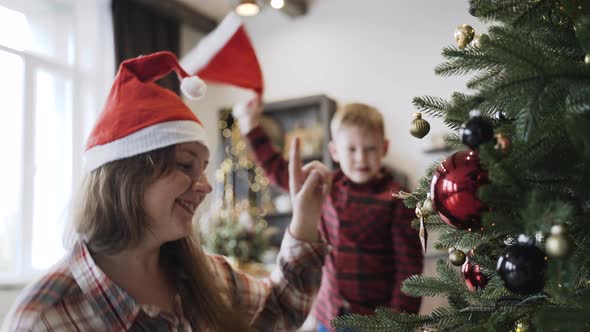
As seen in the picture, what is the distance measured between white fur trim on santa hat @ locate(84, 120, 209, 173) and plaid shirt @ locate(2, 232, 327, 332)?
198mm

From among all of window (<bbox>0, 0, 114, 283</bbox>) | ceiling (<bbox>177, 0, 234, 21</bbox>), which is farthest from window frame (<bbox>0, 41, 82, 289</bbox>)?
ceiling (<bbox>177, 0, 234, 21</bbox>)

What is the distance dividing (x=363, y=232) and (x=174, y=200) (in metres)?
0.88

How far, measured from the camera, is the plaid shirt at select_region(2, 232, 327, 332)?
1005mm

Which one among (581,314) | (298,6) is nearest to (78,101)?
(298,6)

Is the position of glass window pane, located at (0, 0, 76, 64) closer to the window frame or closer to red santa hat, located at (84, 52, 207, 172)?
the window frame

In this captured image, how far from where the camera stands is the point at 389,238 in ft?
6.20

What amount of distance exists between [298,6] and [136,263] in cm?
310

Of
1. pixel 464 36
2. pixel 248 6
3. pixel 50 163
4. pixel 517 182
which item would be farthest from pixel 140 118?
pixel 50 163

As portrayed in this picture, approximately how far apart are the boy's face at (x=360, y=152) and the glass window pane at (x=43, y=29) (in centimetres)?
175

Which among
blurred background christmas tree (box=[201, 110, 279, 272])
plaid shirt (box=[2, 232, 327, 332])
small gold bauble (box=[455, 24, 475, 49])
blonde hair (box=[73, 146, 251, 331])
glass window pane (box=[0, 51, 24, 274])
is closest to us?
small gold bauble (box=[455, 24, 475, 49])

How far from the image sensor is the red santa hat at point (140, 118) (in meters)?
1.19

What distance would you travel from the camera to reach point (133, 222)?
115 centimetres

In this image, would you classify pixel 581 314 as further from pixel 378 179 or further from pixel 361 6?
pixel 361 6

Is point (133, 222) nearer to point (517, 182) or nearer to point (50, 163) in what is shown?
point (517, 182)
